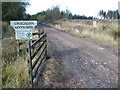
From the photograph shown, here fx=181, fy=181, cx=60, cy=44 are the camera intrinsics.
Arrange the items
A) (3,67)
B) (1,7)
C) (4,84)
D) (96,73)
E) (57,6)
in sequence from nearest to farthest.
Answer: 1. (4,84)
2. (3,67)
3. (96,73)
4. (1,7)
5. (57,6)

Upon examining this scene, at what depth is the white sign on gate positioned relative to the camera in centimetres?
700

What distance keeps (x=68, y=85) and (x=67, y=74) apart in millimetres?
1010

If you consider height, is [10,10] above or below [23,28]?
above

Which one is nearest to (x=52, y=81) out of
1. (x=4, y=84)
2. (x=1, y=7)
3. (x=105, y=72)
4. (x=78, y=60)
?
(x=4, y=84)

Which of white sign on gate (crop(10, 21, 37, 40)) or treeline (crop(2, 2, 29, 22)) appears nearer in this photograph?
white sign on gate (crop(10, 21, 37, 40))

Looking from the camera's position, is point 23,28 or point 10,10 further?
point 10,10

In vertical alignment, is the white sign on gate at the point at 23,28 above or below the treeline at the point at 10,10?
below

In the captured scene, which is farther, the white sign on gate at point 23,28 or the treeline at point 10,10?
the treeline at point 10,10

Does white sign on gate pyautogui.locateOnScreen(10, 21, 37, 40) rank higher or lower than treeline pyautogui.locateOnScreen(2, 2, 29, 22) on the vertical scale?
lower

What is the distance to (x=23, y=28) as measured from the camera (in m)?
7.09

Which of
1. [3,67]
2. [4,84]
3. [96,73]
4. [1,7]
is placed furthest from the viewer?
[1,7]

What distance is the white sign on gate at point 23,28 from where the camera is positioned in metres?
7.00

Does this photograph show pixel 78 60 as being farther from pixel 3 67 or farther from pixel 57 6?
pixel 57 6

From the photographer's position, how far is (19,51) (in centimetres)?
872
